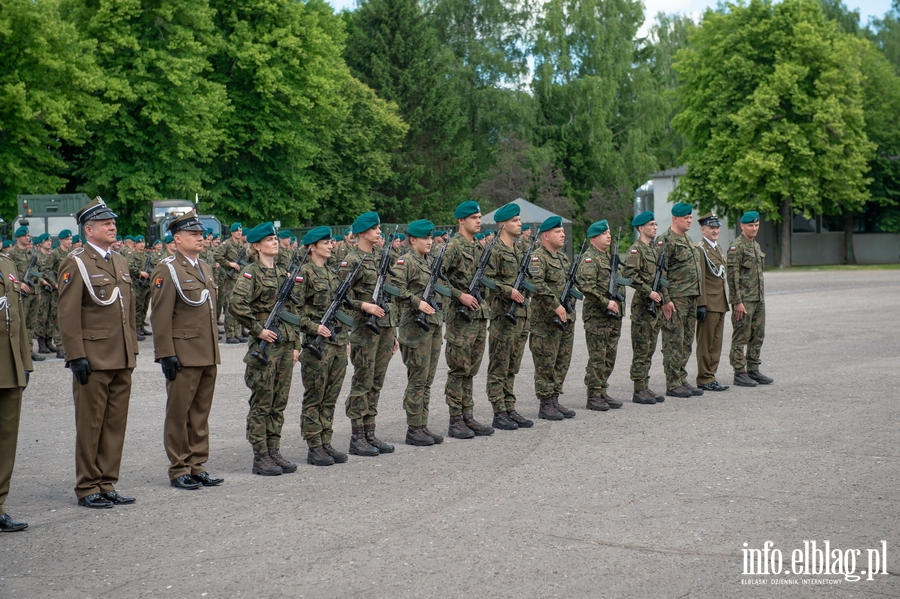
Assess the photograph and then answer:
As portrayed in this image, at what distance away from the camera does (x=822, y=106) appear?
47.9 metres

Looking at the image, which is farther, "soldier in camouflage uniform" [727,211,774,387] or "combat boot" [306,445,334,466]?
"soldier in camouflage uniform" [727,211,774,387]

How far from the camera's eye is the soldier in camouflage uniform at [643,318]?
12.0m

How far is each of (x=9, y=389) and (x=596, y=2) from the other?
180ft

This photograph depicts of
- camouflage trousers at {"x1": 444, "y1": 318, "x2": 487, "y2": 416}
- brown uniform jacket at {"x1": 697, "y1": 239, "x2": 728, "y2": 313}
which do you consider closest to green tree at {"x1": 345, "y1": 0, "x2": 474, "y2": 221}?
→ brown uniform jacket at {"x1": 697, "y1": 239, "x2": 728, "y2": 313}

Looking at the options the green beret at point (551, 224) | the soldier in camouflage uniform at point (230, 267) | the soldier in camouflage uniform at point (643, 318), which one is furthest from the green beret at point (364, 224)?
the soldier in camouflage uniform at point (230, 267)

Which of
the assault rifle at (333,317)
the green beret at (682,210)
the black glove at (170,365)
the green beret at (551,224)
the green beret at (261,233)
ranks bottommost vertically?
the black glove at (170,365)

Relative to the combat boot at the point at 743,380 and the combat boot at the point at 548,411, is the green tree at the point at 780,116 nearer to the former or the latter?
the combat boot at the point at 743,380

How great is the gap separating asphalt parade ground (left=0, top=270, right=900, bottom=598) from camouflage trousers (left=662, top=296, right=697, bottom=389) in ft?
2.11

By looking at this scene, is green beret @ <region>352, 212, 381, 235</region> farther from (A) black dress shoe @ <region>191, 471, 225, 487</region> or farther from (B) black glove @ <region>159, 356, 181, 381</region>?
(A) black dress shoe @ <region>191, 471, 225, 487</region>

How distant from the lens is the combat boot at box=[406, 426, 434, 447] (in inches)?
380

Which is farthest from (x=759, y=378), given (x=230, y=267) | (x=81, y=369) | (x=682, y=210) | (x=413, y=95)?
(x=413, y=95)

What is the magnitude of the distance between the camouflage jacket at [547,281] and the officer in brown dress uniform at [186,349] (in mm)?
3761

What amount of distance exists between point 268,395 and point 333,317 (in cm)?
91

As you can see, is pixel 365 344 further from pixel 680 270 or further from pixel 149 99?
pixel 149 99
